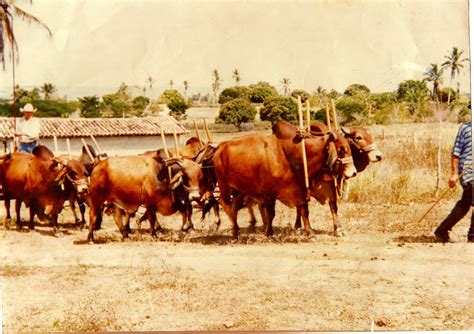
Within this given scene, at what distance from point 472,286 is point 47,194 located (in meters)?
7.78

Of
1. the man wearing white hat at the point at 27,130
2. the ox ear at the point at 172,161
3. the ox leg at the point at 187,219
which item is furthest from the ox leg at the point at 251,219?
the man wearing white hat at the point at 27,130

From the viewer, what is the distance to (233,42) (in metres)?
10.5

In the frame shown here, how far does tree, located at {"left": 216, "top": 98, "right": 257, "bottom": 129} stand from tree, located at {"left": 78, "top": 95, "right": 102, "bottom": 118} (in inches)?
153

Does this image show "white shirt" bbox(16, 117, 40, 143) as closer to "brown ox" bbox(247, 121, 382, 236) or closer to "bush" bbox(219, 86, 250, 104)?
"bush" bbox(219, 86, 250, 104)

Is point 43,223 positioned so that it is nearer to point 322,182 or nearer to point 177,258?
point 177,258

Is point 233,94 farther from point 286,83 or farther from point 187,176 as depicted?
point 187,176

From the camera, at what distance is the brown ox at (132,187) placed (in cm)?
1118

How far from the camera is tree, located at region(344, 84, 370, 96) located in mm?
10789

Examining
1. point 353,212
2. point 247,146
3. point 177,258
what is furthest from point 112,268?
point 353,212

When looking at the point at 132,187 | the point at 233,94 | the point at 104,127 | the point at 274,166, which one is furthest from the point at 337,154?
the point at 104,127

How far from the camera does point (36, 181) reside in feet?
39.9

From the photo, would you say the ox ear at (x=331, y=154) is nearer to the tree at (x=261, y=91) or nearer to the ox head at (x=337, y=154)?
the ox head at (x=337, y=154)

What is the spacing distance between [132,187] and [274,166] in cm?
254

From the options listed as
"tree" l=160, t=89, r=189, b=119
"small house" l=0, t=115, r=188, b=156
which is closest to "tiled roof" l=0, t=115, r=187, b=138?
"small house" l=0, t=115, r=188, b=156
